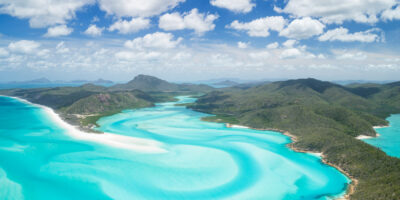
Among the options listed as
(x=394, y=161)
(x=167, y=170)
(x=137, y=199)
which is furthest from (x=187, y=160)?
(x=394, y=161)

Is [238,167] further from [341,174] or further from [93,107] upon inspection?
[93,107]

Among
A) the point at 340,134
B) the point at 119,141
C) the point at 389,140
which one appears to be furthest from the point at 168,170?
the point at 389,140

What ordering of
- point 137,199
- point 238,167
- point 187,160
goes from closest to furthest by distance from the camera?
point 137,199
point 238,167
point 187,160

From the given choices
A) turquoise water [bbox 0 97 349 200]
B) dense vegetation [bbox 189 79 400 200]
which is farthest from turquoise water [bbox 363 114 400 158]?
turquoise water [bbox 0 97 349 200]

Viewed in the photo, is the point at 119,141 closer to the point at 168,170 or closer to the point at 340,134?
the point at 168,170

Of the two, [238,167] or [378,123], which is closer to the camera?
[238,167]

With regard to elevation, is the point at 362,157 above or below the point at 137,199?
above
